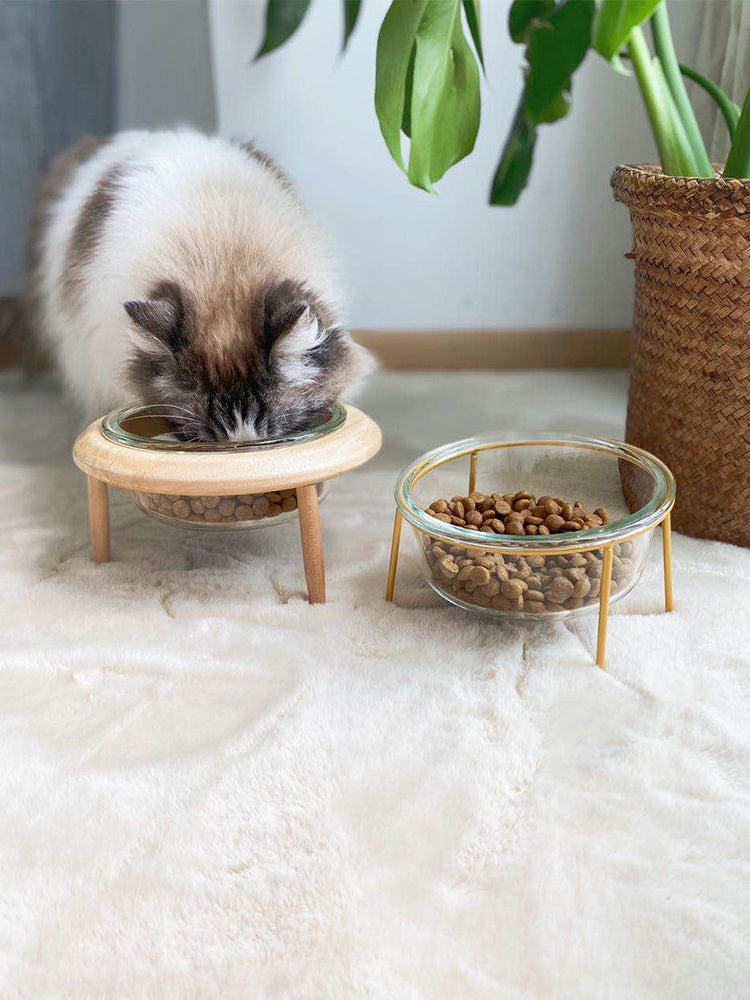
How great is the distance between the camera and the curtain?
227 centimetres

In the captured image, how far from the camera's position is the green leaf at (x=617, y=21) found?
3.18ft

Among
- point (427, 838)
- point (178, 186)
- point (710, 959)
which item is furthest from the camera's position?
point (178, 186)

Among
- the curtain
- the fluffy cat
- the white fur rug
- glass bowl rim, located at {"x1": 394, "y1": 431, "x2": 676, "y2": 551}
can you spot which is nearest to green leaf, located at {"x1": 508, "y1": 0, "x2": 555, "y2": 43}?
the fluffy cat

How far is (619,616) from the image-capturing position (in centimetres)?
130

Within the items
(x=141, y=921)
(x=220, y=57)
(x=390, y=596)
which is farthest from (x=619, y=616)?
(x=220, y=57)

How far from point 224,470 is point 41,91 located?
1.70 m

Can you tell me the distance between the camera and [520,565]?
1189 millimetres

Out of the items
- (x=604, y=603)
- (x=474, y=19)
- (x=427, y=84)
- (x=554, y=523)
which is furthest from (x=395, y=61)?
(x=604, y=603)

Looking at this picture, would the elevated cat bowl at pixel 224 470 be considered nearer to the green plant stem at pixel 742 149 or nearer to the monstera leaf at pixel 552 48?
the monstera leaf at pixel 552 48

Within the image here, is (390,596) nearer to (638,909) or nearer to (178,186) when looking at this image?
(638,909)

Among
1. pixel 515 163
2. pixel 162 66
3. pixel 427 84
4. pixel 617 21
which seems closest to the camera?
pixel 617 21

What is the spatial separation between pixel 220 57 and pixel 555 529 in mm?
1596

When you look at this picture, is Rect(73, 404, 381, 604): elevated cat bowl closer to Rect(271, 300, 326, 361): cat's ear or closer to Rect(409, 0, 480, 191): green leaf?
Rect(271, 300, 326, 361): cat's ear

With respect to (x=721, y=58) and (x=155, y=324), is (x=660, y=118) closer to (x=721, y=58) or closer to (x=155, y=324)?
(x=721, y=58)
